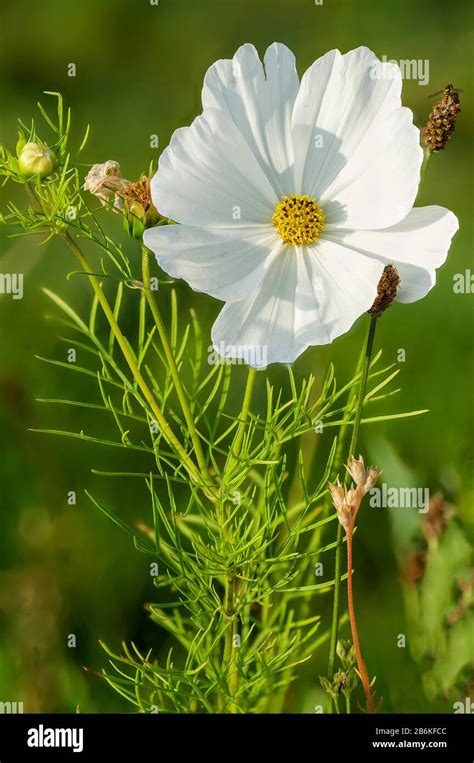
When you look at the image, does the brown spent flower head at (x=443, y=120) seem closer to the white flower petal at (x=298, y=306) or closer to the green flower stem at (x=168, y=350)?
the white flower petal at (x=298, y=306)

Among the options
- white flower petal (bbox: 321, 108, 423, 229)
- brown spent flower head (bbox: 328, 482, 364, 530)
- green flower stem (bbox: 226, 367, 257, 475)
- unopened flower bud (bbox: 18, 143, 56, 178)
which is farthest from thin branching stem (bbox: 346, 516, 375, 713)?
unopened flower bud (bbox: 18, 143, 56, 178)

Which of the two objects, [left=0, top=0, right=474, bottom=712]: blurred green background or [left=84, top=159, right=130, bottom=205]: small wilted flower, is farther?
[left=0, top=0, right=474, bottom=712]: blurred green background

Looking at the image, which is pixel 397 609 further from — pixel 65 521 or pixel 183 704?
pixel 65 521

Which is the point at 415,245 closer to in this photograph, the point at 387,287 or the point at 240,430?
the point at 387,287

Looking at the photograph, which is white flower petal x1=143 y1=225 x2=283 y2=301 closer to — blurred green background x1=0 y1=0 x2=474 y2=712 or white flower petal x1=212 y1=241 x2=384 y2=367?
white flower petal x1=212 y1=241 x2=384 y2=367

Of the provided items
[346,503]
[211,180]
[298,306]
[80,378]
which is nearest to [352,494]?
[346,503]
